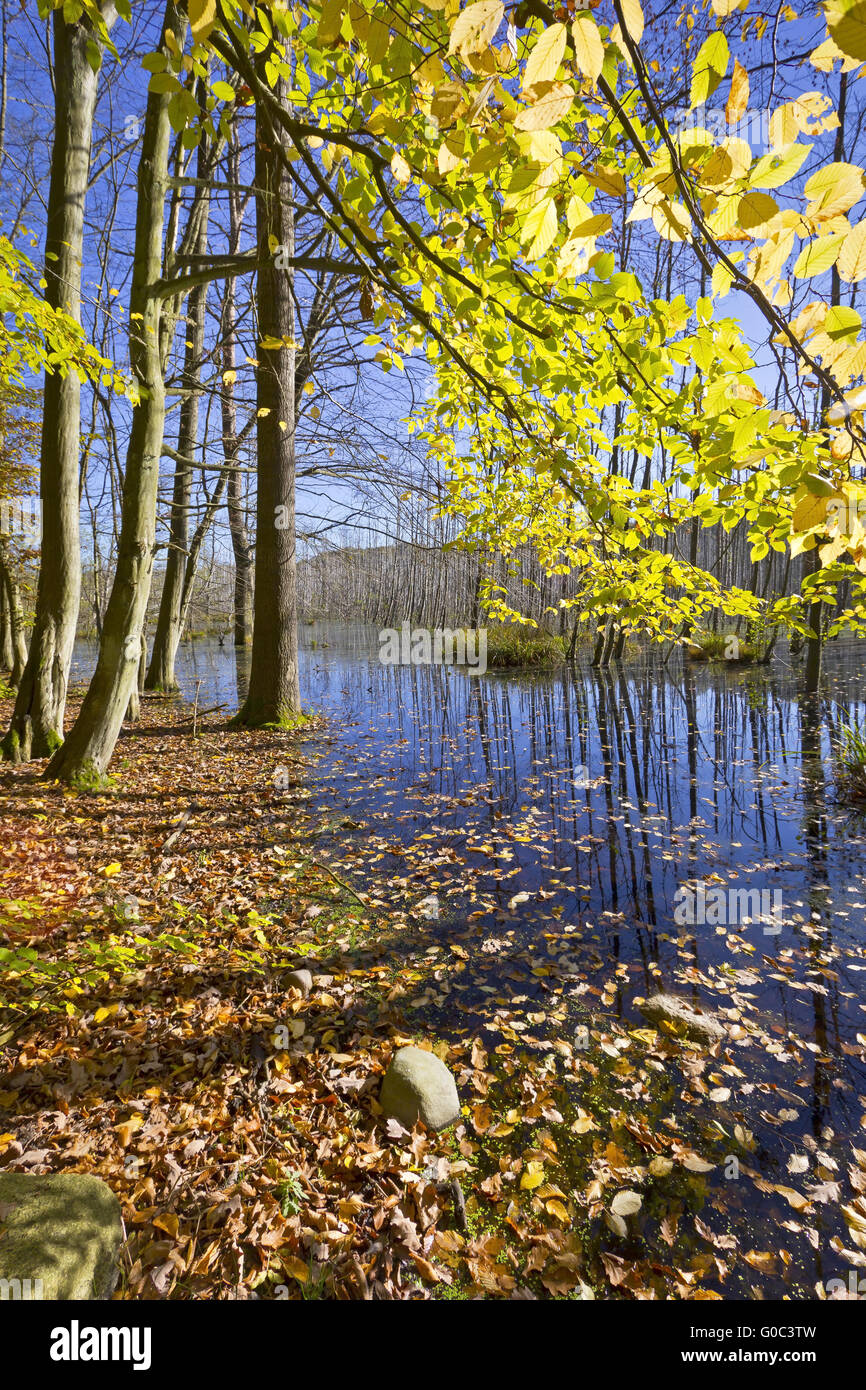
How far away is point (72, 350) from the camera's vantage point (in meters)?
4.60

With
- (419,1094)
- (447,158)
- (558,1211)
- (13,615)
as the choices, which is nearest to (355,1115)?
(419,1094)

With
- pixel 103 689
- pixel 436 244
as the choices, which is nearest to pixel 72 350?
pixel 103 689

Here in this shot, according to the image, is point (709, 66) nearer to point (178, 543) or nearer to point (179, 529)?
point (178, 543)

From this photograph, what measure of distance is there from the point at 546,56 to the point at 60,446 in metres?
6.63

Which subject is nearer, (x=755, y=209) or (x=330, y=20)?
(x=755, y=209)

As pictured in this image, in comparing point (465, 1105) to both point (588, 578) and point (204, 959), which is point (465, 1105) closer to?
point (204, 959)

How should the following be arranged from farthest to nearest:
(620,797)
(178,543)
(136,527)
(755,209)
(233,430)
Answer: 1. (233,430)
2. (178,543)
3. (620,797)
4. (136,527)
5. (755,209)

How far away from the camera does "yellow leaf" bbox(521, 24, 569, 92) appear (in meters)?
A: 0.99

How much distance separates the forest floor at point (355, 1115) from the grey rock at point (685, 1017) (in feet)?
0.29

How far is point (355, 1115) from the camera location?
2.29 metres

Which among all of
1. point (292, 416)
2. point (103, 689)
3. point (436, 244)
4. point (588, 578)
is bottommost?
point (103, 689)

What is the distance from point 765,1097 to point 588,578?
3699 mm

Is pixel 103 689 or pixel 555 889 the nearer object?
pixel 555 889

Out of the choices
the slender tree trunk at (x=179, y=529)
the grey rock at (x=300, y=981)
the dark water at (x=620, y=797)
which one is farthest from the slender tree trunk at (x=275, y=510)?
the grey rock at (x=300, y=981)
